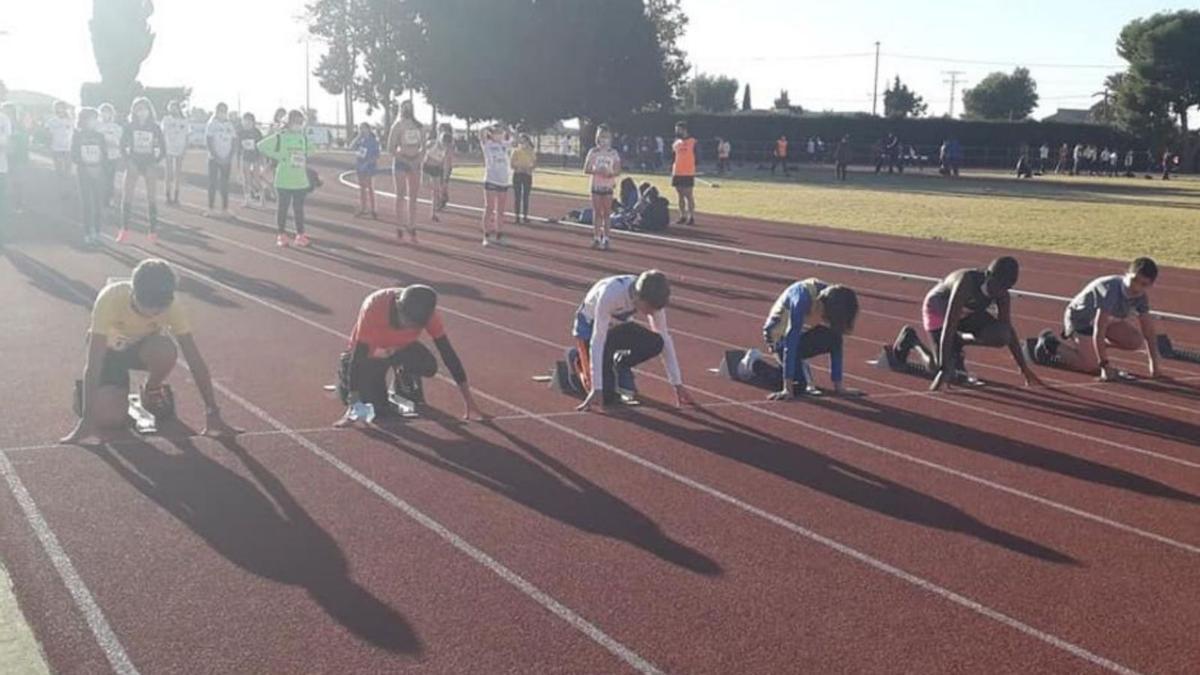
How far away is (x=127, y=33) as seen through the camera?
75.5 metres

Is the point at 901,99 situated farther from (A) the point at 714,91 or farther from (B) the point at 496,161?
(B) the point at 496,161

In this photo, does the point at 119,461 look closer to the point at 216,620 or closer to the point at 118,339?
the point at 118,339

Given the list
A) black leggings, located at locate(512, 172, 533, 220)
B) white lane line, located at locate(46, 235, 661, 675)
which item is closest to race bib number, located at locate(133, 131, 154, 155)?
black leggings, located at locate(512, 172, 533, 220)

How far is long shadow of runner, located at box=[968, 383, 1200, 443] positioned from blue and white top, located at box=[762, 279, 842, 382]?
149cm

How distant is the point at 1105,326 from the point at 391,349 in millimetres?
6208

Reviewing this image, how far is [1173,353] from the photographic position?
12766 millimetres

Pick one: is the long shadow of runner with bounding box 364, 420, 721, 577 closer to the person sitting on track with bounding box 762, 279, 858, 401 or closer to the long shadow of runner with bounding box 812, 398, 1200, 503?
the person sitting on track with bounding box 762, 279, 858, 401

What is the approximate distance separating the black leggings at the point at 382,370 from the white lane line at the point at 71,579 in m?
2.17

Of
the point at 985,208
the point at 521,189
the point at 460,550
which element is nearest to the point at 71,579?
the point at 460,550

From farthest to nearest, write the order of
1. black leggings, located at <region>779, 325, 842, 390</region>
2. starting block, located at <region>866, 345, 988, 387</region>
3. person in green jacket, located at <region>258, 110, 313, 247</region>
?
person in green jacket, located at <region>258, 110, 313, 247</region> → starting block, located at <region>866, 345, 988, 387</region> → black leggings, located at <region>779, 325, 842, 390</region>

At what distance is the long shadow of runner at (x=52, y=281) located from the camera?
548 inches

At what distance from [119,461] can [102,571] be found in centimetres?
182

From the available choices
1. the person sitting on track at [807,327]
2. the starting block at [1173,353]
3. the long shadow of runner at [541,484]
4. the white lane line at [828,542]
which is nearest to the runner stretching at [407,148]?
the white lane line at [828,542]

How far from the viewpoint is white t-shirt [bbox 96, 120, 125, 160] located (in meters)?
18.1
